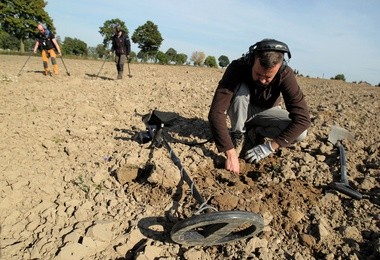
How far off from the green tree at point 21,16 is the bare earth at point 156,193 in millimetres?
37711

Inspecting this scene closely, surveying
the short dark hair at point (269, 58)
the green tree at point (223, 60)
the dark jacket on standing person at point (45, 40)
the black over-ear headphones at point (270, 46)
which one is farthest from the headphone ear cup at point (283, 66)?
the green tree at point (223, 60)

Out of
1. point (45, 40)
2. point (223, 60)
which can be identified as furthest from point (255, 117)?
point (223, 60)

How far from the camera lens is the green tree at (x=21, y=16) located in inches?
1400

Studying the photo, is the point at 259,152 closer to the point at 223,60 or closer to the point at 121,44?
the point at 121,44

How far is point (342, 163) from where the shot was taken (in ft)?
11.0

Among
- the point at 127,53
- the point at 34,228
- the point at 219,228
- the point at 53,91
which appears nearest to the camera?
the point at 219,228

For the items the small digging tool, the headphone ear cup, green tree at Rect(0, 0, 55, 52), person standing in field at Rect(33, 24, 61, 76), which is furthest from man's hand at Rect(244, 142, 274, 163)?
green tree at Rect(0, 0, 55, 52)

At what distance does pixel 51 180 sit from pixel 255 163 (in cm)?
226

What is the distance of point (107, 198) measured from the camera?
299cm

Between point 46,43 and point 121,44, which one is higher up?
point 121,44

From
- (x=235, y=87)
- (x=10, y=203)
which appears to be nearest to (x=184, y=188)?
A: (x=235, y=87)

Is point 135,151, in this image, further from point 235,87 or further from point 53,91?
point 53,91

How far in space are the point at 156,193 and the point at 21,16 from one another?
1672 inches

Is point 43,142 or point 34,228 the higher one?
point 43,142
